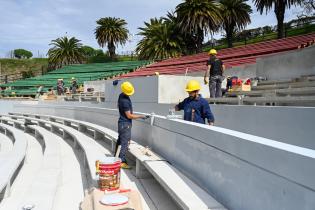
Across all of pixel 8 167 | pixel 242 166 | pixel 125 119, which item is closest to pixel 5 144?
pixel 8 167

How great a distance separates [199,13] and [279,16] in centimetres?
1041

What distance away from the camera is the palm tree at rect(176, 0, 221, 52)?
130 feet

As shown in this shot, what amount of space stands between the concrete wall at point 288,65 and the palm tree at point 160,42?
3303 cm

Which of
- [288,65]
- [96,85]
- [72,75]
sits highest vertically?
[72,75]

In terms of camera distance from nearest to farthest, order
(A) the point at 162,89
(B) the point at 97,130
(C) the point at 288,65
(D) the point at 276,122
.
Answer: (D) the point at 276,122 → (B) the point at 97,130 → (C) the point at 288,65 → (A) the point at 162,89

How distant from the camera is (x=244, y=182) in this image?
109 inches

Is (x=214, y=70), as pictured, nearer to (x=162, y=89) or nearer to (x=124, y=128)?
(x=162, y=89)

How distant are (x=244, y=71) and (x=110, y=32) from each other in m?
40.6

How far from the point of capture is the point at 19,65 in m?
71.0

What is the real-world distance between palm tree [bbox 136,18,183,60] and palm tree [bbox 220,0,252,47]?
648 centimetres

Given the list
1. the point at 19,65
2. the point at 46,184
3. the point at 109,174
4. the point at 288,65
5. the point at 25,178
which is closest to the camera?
the point at 109,174

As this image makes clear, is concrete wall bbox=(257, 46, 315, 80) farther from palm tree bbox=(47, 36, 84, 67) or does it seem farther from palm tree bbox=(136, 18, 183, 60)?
palm tree bbox=(47, 36, 84, 67)

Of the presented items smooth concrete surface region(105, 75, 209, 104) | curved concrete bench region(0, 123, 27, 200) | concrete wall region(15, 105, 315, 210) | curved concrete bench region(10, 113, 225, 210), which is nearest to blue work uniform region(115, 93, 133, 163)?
curved concrete bench region(10, 113, 225, 210)

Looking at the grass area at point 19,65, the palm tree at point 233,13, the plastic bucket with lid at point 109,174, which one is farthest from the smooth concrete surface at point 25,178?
the grass area at point 19,65
